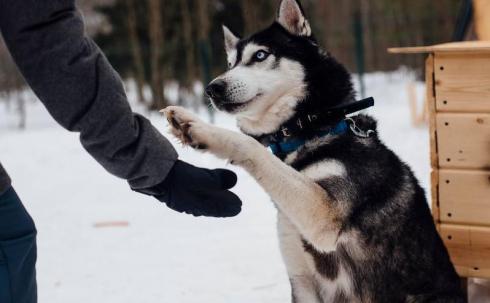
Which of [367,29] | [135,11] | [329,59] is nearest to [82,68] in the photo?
[329,59]

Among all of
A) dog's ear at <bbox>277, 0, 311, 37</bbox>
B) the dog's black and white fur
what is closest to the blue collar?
the dog's black and white fur

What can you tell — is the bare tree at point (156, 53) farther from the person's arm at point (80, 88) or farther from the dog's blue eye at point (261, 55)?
the person's arm at point (80, 88)

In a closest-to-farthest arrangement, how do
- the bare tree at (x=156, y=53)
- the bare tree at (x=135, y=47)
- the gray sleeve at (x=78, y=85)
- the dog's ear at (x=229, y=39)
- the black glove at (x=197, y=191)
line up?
the gray sleeve at (x=78, y=85) < the black glove at (x=197, y=191) < the dog's ear at (x=229, y=39) < the bare tree at (x=156, y=53) < the bare tree at (x=135, y=47)

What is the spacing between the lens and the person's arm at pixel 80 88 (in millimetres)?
1188

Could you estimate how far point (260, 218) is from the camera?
4457mm

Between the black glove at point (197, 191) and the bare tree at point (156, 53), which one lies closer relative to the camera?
the black glove at point (197, 191)

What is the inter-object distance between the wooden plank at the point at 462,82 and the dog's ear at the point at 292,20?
0.61 meters

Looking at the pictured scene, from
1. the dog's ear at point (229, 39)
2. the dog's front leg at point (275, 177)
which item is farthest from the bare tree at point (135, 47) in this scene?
the dog's front leg at point (275, 177)

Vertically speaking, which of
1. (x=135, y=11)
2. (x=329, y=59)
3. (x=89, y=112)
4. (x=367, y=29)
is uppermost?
(x=89, y=112)

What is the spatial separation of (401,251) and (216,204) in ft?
2.81

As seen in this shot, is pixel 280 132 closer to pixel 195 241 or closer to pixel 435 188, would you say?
pixel 435 188

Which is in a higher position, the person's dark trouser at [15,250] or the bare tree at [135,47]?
the person's dark trouser at [15,250]

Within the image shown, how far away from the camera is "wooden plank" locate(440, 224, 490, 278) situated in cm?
247

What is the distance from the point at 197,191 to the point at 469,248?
5.12ft
